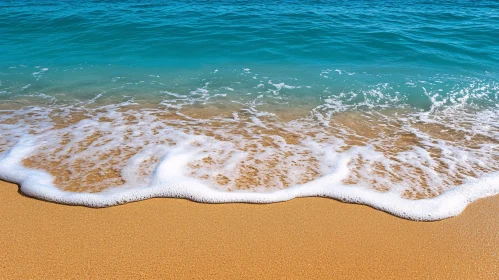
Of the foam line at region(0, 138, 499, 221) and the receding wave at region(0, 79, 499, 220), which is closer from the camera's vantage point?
the foam line at region(0, 138, 499, 221)

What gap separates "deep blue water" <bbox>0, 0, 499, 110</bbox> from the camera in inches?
275

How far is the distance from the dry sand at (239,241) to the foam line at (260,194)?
0.26ft

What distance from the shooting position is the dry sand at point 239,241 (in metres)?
2.63

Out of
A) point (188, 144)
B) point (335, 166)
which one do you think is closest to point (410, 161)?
point (335, 166)

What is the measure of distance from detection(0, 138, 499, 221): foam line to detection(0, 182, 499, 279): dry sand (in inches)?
3.2

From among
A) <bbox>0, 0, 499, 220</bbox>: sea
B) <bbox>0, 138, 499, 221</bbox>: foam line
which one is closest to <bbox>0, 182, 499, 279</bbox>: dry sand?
<bbox>0, 138, 499, 221</bbox>: foam line

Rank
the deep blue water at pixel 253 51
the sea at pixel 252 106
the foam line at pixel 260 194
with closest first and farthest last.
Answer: the foam line at pixel 260 194, the sea at pixel 252 106, the deep blue water at pixel 253 51

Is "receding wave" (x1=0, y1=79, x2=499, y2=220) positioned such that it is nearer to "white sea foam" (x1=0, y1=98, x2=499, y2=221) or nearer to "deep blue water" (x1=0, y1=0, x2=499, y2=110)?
"white sea foam" (x1=0, y1=98, x2=499, y2=221)

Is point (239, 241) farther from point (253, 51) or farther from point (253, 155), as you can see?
point (253, 51)

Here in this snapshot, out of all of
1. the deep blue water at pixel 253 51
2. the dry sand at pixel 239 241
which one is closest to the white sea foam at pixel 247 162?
the dry sand at pixel 239 241

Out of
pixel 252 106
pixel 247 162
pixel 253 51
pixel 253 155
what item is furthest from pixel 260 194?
pixel 253 51

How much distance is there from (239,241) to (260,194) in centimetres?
66

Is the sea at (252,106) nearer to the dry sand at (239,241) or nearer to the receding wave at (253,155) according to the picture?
the receding wave at (253,155)

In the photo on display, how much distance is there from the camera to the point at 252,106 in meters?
6.13
